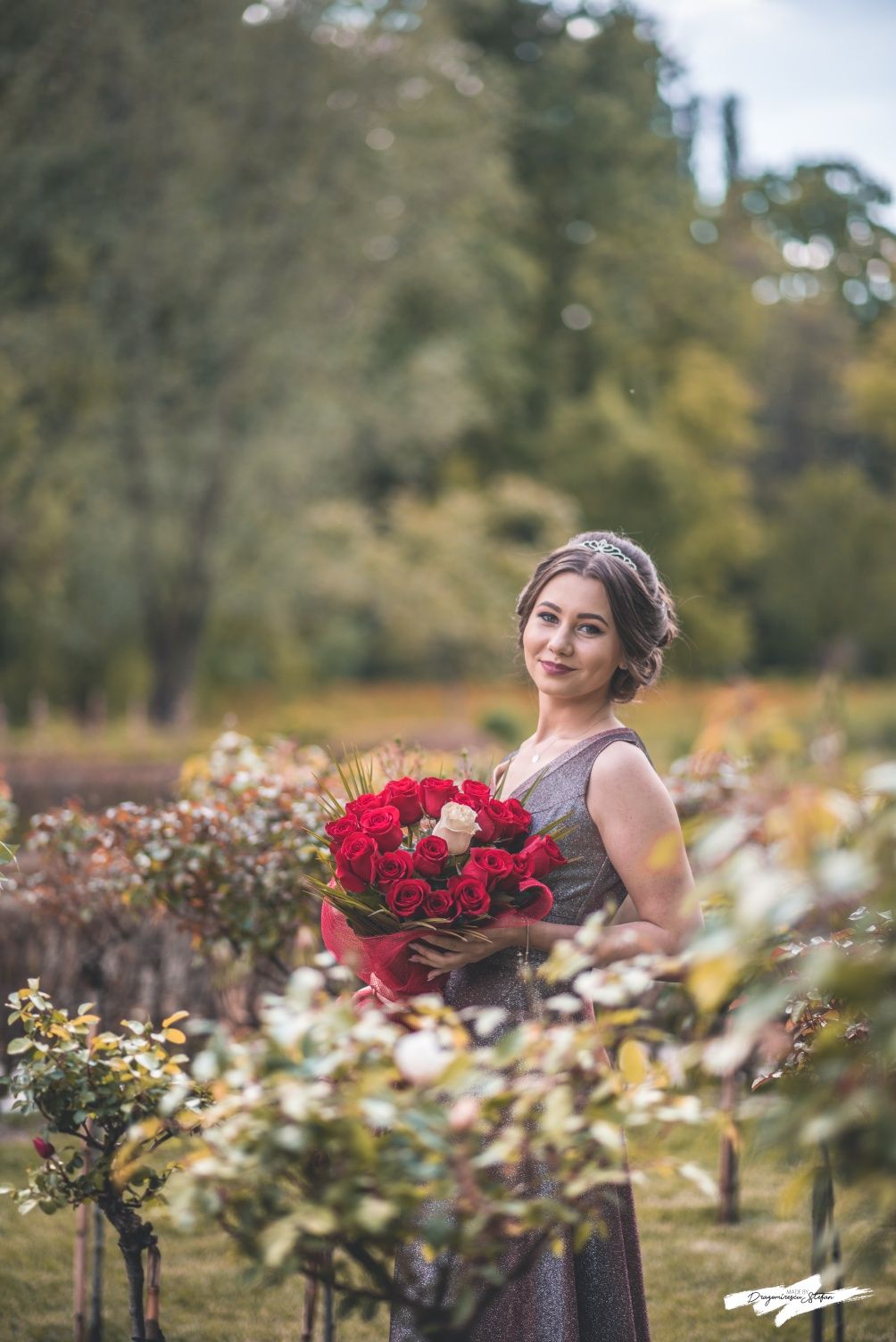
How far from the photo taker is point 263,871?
408 centimetres

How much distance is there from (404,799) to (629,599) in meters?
0.71

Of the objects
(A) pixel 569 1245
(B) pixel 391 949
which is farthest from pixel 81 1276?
(B) pixel 391 949

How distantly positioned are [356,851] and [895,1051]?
1.30 meters

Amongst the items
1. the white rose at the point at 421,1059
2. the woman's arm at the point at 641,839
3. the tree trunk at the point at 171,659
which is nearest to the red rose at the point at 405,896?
the woman's arm at the point at 641,839

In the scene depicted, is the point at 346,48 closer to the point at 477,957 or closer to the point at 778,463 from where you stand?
the point at 477,957

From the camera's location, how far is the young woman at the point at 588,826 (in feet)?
8.32

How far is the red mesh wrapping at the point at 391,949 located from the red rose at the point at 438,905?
0.08m

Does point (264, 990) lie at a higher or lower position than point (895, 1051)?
higher

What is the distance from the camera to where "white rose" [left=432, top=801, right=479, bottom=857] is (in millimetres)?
2367

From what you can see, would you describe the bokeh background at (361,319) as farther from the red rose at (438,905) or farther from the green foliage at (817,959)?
the green foliage at (817,959)

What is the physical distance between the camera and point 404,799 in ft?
8.22

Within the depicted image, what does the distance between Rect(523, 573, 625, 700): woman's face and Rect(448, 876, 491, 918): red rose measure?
631 millimetres

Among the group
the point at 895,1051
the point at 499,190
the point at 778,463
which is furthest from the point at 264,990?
the point at 778,463

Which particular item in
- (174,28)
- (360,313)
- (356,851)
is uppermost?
(174,28)
